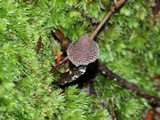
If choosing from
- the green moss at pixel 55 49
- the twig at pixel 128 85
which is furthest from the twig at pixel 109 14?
the twig at pixel 128 85

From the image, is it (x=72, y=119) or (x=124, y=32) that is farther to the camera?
(x=124, y=32)

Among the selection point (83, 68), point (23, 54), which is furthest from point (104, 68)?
point (23, 54)

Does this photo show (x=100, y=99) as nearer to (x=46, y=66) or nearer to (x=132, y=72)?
(x=132, y=72)

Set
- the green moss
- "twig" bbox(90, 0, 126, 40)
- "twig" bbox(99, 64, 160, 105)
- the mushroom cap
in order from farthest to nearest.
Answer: "twig" bbox(99, 64, 160, 105)
"twig" bbox(90, 0, 126, 40)
the mushroom cap
the green moss

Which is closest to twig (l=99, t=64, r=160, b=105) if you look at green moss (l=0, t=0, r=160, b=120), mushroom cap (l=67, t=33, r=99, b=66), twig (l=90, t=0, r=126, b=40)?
green moss (l=0, t=0, r=160, b=120)

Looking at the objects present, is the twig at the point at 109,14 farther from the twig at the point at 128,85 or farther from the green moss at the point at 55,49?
the twig at the point at 128,85

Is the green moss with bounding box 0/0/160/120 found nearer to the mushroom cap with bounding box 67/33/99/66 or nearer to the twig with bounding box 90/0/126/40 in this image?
the twig with bounding box 90/0/126/40
